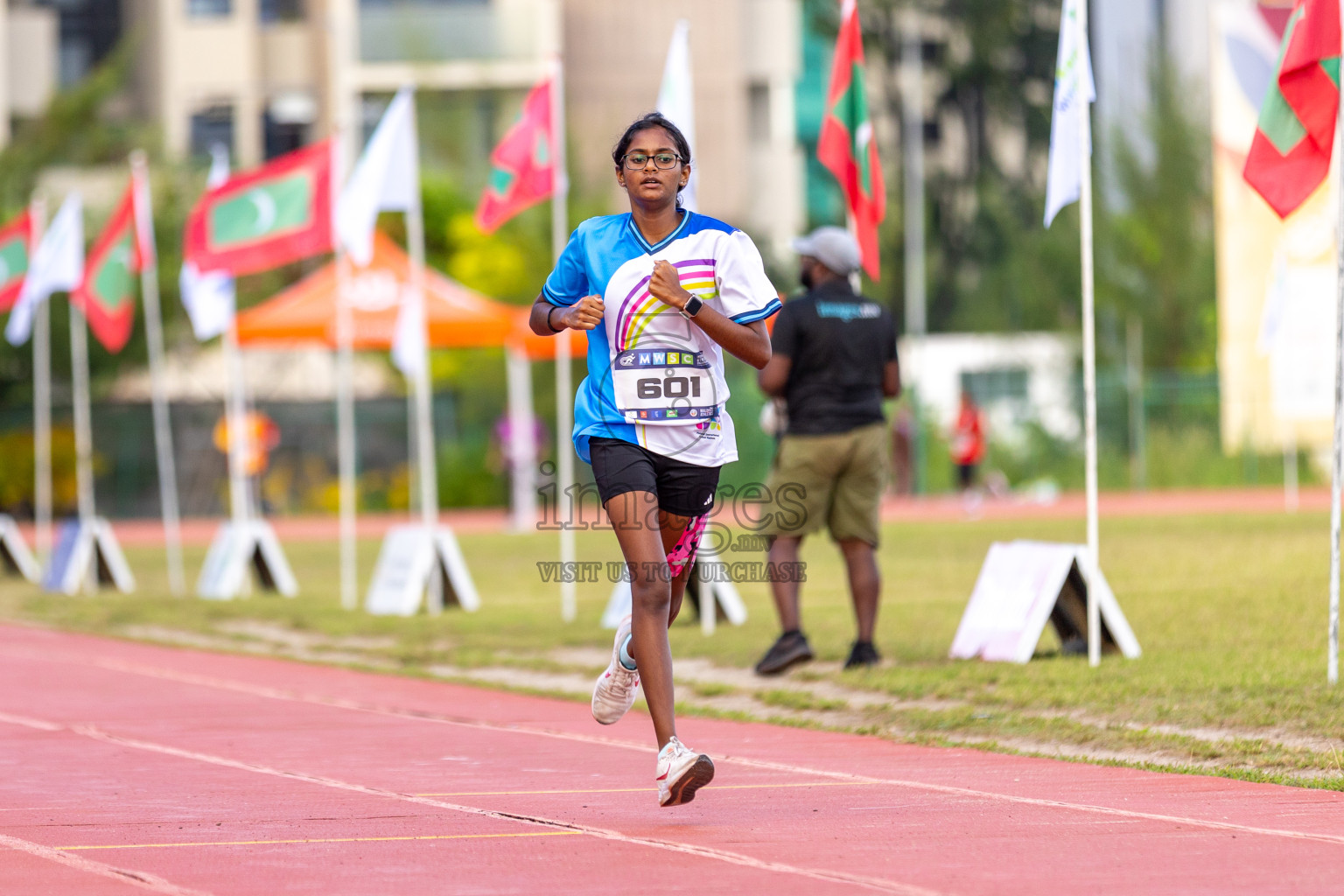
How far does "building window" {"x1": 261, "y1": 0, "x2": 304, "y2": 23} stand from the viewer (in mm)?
45469

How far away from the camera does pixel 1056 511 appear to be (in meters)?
30.2

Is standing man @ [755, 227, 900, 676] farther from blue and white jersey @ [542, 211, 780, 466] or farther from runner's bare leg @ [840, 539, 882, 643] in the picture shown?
blue and white jersey @ [542, 211, 780, 466]

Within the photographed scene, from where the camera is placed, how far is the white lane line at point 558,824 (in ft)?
16.6

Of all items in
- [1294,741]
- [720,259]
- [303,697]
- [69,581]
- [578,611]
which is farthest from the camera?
[69,581]

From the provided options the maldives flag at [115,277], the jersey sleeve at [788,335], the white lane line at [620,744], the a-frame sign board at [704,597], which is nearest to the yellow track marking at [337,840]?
the white lane line at [620,744]

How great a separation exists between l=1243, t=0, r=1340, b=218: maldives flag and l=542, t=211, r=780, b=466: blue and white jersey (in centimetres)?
375

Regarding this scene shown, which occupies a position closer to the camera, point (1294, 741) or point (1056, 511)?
point (1294, 741)

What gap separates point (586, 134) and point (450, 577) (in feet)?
97.9

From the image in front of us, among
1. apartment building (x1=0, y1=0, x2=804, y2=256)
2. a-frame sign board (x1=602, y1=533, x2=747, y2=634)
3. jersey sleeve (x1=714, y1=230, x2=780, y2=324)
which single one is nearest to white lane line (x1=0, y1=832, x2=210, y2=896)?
jersey sleeve (x1=714, y1=230, x2=780, y2=324)

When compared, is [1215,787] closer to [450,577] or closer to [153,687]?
[153,687]

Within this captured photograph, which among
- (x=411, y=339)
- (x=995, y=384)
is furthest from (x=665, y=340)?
(x=995, y=384)

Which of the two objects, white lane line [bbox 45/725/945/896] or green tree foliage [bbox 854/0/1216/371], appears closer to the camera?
white lane line [bbox 45/725/945/896]

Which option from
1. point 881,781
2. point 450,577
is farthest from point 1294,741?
point 450,577

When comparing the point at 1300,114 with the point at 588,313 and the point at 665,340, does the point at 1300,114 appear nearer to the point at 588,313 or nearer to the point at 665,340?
the point at 665,340
